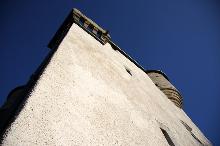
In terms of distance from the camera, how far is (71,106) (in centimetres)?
323

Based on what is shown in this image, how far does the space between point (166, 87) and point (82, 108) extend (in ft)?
33.2

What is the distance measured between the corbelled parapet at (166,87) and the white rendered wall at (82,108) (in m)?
6.54

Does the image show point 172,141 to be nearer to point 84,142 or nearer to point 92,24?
point 84,142

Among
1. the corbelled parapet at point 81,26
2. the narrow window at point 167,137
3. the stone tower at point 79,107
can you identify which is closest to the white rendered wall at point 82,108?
the stone tower at point 79,107

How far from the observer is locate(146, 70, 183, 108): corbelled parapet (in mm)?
12084

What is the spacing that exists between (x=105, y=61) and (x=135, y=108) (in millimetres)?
1326

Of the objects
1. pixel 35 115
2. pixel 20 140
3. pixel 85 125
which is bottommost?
pixel 20 140

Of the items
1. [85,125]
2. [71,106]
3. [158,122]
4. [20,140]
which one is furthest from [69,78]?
[158,122]

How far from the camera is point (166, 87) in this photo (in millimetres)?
12961

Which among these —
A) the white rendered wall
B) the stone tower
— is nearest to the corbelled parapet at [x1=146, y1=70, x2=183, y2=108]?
the stone tower

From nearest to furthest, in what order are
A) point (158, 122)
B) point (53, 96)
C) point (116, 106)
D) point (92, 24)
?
point (53, 96)
point (116, 106)
point (158, 122)
point (92, 24)

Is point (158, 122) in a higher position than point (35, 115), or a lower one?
higher

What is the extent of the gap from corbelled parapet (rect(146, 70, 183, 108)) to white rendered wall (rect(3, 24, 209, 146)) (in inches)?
257

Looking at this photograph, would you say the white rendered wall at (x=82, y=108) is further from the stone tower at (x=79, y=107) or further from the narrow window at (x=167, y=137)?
the narrow window at (x=167, y=137)
